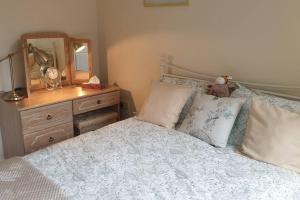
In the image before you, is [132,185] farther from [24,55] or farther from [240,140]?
[24,55]

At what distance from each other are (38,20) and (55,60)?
409mm

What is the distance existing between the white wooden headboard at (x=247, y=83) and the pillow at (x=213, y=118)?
248mm

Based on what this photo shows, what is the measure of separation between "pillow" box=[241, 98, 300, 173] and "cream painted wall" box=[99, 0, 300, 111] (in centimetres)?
39

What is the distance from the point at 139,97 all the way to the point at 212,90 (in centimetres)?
106

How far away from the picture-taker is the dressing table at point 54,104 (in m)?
2.49

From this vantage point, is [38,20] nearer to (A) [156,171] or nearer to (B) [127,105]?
(B) [127,105]

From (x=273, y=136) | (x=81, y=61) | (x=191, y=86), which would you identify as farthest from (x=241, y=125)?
(x=81, y=61)

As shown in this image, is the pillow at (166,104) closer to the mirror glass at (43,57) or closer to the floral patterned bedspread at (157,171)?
the floral patterned bedspread at (157,171)

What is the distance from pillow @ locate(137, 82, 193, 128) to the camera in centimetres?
230

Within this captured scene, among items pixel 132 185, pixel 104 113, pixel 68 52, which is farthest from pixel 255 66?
pixel 68 52

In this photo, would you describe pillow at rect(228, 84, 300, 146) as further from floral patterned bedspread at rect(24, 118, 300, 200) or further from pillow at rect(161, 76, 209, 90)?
pillow at rect(161, 76, 209, 90)

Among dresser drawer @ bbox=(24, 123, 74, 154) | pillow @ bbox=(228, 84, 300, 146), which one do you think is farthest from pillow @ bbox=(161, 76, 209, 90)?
dresser drawer @ bbox=(24, 123, 74, 154)

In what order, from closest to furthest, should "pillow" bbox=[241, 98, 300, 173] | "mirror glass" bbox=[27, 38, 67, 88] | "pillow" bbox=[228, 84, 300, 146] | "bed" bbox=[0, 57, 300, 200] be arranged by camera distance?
"bed" bbox=[0, 57, 300, 200] → "pillow" bbox=[241, 98, 300, 173] → "pillow" bbox=[228, 84, 300, 146] → "mirror glass" bbox=[27, 38, 67, 88]

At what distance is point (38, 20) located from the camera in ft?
9.37
